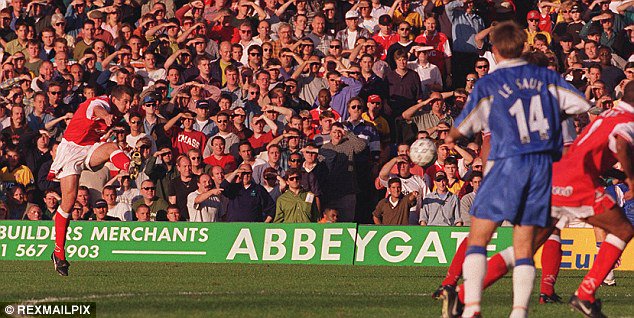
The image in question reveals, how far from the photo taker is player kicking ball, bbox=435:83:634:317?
411 inches

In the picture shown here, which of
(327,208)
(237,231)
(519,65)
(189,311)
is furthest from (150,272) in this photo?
(519,65)

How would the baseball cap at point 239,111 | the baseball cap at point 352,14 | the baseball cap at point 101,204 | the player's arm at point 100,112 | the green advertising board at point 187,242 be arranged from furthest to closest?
the baseball cap at point 352,14, the baseball cap at point 239,111, the baseball cap at point 101,204, the green advertising board at point 187,242, the player's arm at point 100,112

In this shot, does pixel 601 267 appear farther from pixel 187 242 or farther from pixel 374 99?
pixel 374 99

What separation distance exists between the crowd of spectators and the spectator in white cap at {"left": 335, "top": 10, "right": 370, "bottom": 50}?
26 millimetres

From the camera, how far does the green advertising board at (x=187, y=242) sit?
61.2 ft

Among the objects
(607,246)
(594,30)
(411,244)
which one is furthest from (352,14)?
(607,246)

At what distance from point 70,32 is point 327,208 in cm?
807

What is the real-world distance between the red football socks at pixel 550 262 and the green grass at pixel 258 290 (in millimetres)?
216

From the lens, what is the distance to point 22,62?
2352 cm

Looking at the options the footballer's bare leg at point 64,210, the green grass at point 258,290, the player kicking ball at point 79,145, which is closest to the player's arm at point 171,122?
the green grass at point 258,290

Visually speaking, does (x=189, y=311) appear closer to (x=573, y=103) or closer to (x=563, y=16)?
(x=573, y=103)

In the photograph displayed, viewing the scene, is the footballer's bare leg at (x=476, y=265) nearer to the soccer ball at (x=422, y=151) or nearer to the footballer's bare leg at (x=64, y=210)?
the soccer ball at (x=422, y=151)

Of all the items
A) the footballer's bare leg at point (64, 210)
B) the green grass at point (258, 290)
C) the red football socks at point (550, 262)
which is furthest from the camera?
the footballer's bare leg at point (64, 210)

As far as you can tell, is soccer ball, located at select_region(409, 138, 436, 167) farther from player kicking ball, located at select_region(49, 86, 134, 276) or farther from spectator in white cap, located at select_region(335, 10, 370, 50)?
spectator in white cap, located at select_region(335, 10, 370, 50)
